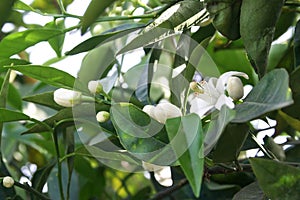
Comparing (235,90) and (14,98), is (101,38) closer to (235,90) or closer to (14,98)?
(235,90)

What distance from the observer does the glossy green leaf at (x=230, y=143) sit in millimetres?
556

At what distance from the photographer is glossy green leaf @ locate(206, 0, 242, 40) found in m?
0.61

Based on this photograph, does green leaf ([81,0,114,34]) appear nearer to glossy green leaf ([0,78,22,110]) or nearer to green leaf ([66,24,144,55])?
green leaf ([66,24,144,55])

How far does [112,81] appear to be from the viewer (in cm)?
81

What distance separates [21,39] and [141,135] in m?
0.29

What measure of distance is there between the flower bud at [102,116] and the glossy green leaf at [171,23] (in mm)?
70

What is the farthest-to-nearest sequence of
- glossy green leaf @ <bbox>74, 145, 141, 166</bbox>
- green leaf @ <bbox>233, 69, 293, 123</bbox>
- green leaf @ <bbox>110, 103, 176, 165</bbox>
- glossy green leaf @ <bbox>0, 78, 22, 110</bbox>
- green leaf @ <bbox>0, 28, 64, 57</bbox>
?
1. glossy green leaf @ <bbox>0, 78, 22, 110</bbox>
2. green leaf @ <bbox>0, 28, 64, 57</bbox>
3. glossy green leaf @ <bbox>74, 145, 141, 166</bbox>
4. green leaf @ <bbox>110, 103, 176, 165</bbox>
5. green leaf @ <bbox>233, 69, 293, 123</bbox>

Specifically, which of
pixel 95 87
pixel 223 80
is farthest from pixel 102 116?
pixel 223 80

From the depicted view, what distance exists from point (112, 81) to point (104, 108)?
0.11 m

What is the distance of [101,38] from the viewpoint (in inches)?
28.2

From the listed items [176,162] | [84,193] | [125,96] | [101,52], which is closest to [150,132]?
[176,162]

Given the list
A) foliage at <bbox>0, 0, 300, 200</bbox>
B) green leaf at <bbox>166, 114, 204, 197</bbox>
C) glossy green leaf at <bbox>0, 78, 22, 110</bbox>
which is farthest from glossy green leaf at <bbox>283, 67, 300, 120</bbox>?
glossy green leaf at <bbox>0, 78, 22, 110</bbox>

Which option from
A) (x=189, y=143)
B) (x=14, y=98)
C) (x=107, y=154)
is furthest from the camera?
(x=14, y=98)

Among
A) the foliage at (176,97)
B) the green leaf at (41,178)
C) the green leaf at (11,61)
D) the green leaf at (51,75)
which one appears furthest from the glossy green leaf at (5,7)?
the green leaf at (41,178)
